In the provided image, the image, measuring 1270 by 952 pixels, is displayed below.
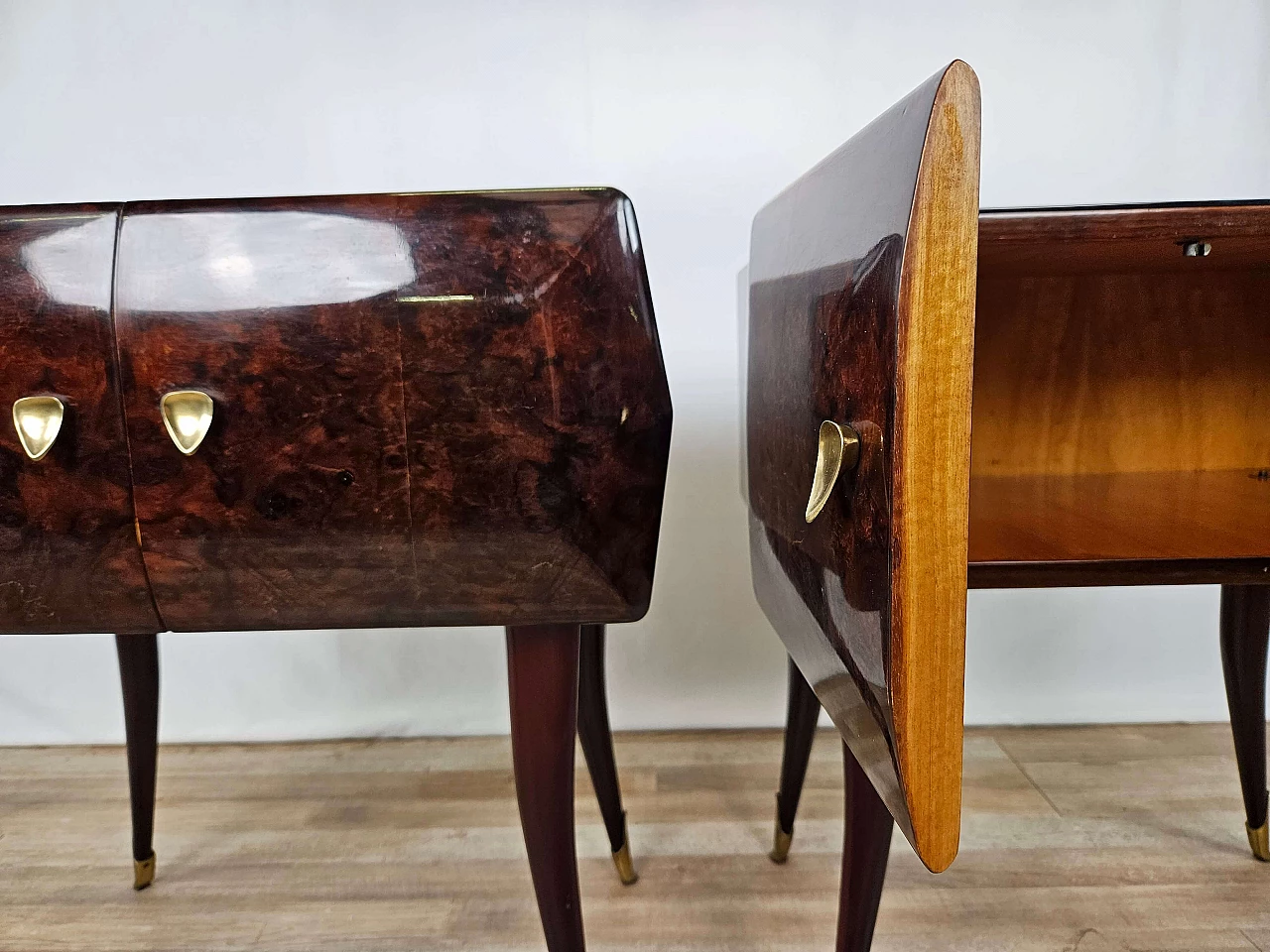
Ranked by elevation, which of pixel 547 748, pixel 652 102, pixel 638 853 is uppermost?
pixel 652 102

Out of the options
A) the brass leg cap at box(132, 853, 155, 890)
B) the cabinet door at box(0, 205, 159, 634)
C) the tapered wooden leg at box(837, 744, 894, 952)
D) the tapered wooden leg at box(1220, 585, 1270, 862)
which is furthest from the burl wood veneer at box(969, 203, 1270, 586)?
the brass leg cap at box(132, 853, 155, 890)

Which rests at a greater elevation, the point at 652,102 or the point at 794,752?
A: the point at 652,102

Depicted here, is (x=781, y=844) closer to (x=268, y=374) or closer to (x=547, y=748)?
(x=547, y=748)

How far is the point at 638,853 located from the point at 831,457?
72 cm

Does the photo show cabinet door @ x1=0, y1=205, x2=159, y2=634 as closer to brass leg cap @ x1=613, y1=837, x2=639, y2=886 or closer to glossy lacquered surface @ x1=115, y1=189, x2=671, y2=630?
glossy lacquered surface @ x1=115, y1=189, x2=671, y2=630

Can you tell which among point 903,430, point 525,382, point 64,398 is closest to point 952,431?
point 903,430

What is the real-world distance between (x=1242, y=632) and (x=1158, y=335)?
337 millimetres

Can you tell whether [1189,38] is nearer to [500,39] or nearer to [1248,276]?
[1248,276]

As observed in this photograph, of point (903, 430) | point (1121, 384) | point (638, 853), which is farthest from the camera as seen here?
point (638, 853)

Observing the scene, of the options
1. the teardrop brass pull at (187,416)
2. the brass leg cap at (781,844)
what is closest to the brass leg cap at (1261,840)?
the brass leg cap at (781,844)

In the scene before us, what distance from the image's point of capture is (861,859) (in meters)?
0.65

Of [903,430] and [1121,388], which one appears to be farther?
[1121,388]

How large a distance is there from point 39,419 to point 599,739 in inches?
23.2

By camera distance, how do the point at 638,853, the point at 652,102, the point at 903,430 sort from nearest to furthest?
the point at 903,430
the point at 638,853
the point at 652,102
